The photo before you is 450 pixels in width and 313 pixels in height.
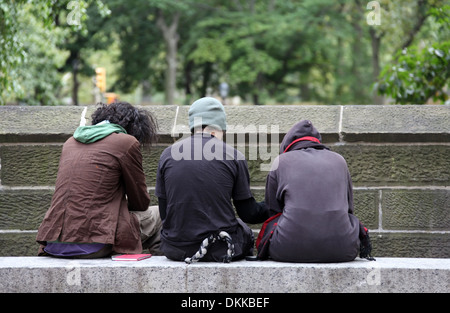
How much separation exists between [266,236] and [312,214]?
15.0 inches

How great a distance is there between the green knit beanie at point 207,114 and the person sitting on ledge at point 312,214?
1.57 ft

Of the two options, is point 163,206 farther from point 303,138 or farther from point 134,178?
point 303,138

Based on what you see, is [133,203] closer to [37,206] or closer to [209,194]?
[209,194]

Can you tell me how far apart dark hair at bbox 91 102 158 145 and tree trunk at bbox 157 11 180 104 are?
25.6 meters

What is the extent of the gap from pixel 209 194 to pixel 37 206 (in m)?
1.95

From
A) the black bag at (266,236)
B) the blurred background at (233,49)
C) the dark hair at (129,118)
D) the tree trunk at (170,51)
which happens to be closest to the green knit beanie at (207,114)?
the dark hair at (129,118)

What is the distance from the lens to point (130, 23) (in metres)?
31.6

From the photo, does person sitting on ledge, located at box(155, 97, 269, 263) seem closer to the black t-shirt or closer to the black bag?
the black t-shirt

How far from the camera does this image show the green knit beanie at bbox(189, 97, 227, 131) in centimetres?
428

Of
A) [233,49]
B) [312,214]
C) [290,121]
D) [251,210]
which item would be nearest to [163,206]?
[251,210]

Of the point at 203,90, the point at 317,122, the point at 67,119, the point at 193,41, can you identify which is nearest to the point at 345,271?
the point at 317,122

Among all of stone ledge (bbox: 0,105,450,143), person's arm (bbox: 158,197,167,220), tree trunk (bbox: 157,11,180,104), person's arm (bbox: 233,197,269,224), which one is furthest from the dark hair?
tree trunk (bbox: 157,11,180,104)

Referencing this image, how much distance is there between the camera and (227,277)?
13.0 feet

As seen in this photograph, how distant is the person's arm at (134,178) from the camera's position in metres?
4.38
